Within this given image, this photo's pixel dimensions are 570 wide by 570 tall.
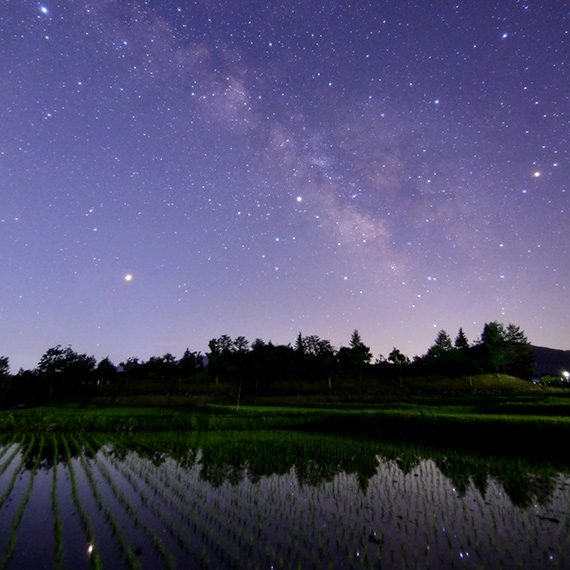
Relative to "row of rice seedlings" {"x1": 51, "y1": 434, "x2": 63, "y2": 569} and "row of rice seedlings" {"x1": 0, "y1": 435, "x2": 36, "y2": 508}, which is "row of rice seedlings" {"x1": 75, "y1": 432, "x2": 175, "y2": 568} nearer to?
"row of rice seedlings" {"x1": 51, "y1": 434, "x2": 63, "y2": 569}

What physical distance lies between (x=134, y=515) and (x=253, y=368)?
238 ft

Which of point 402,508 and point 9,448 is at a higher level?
point 9,448

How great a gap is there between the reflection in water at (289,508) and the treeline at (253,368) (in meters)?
57.5

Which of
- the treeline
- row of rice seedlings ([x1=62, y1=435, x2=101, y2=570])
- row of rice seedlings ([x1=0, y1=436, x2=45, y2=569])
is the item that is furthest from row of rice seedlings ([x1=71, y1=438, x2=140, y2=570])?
the treeline

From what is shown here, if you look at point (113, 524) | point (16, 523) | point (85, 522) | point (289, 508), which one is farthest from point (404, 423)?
point (16, 523)

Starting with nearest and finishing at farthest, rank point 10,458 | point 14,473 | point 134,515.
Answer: point 134,515
point 14,473
point 10,458

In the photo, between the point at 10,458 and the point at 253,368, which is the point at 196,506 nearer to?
the point at 10,458

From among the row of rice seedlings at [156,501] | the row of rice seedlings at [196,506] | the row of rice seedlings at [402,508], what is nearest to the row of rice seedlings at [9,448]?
the row of rice seedlings at [156,501]

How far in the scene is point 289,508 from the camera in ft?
39.1

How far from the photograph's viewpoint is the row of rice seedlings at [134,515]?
847 cm

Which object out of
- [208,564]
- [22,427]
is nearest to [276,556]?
[208,564]

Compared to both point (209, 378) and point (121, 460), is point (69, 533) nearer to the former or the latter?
point (121, 460)

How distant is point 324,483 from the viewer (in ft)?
49.8

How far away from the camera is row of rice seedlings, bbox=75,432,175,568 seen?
8.47 metres
